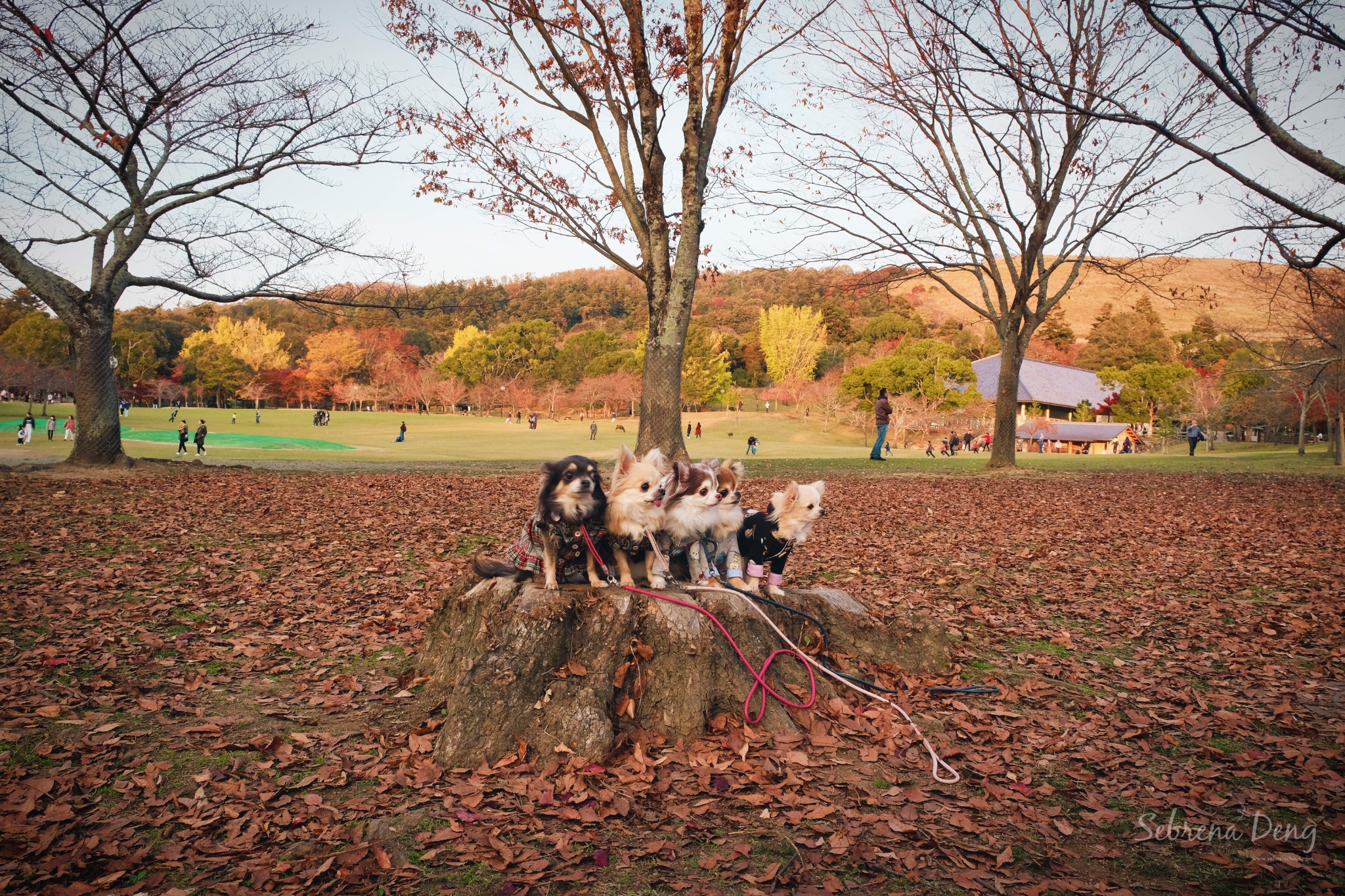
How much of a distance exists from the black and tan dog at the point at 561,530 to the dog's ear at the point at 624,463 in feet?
0.43

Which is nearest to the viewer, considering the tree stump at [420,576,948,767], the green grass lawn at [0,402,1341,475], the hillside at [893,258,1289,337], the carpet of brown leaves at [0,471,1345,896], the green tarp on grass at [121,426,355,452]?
the carpet of brown leaves at [0,471,1345,896]

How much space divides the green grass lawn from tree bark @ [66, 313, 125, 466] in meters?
5.87

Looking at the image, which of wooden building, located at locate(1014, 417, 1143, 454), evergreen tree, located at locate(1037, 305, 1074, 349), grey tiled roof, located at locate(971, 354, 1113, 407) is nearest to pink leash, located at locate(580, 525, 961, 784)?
wooden building, located at locate(1014, 417, 1143, 454)

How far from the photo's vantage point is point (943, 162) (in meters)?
20.7

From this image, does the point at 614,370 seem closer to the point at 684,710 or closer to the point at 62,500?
the point at 62,500

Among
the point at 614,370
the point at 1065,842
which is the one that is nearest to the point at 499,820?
the point at 1065,842

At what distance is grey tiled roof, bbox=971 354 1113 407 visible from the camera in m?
69.0

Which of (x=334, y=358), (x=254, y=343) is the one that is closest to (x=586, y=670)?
(x=334, y=358)

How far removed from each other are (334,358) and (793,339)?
169ft

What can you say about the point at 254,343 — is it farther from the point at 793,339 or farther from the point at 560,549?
the point at 560,549

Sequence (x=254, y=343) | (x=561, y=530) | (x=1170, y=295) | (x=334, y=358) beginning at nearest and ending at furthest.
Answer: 1. (x=561, y=530)
2. (x=1170, y=295)
3. (x=334, y=358)
4. (x=254, y=343)

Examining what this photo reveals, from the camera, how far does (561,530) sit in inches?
178

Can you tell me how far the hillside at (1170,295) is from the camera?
56.7 ft

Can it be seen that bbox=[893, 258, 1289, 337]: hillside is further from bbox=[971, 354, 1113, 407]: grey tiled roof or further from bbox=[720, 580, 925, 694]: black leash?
bbox=[720, 580, 925, 694]: black leash
